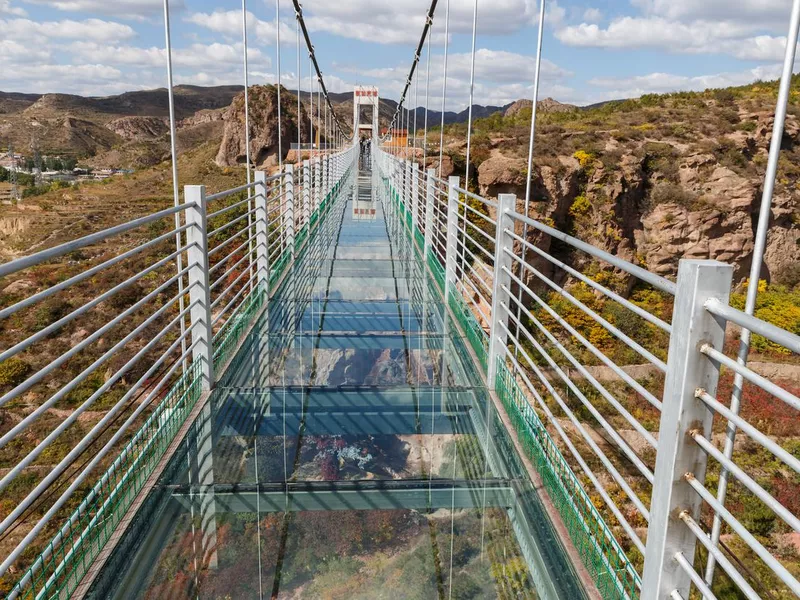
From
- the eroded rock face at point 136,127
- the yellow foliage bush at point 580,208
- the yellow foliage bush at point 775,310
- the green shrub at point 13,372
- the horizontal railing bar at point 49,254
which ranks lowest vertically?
the green shrub at point 13,372

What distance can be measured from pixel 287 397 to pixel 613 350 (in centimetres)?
1619

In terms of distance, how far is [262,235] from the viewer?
511 cm

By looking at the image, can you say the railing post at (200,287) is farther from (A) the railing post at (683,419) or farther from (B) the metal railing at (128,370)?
(A) the railing post at (683,419)

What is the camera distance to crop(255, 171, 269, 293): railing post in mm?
5027

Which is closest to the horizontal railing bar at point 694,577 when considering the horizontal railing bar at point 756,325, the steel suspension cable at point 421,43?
the horizontal railing bar at point 756,325

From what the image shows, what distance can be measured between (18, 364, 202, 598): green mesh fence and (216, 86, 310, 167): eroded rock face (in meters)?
52.3

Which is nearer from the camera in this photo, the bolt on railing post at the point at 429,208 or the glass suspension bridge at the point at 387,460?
the glass suspension bridge at the point at 387,460

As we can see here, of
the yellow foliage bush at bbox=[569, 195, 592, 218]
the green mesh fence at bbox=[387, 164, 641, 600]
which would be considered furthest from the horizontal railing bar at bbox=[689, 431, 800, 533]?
the yellow foliage bush at bbox=[569, 195, 592, 218]

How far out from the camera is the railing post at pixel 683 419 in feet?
3.77

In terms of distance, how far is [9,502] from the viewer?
8.83m

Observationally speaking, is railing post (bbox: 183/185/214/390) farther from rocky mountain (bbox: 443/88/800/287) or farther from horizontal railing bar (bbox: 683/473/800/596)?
rocky mountain (bbox: 443/88/800/287)

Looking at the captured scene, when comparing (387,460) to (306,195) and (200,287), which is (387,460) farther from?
(306,195)

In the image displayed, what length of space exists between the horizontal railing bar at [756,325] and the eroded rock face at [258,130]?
53834mm

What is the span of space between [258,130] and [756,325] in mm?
56883
